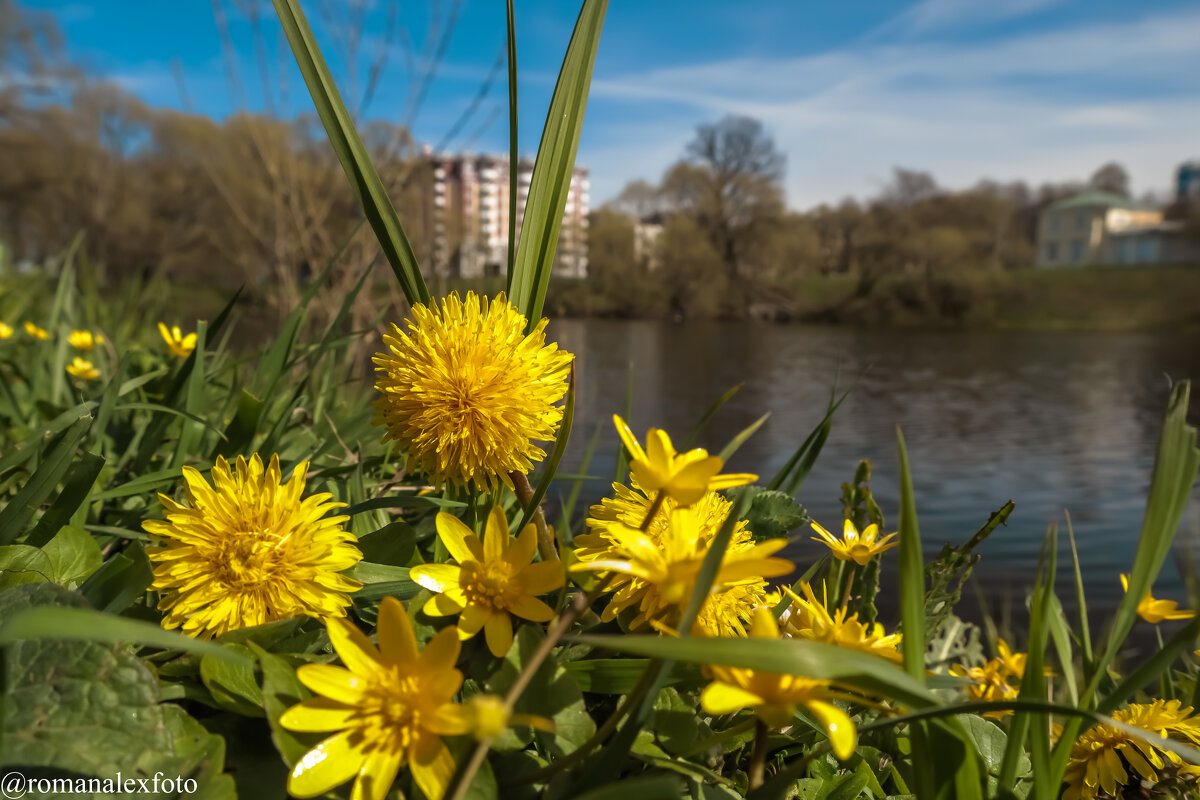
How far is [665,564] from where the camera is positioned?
405mm

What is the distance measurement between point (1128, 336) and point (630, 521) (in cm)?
3566

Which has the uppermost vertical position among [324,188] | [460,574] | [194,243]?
[194,243]

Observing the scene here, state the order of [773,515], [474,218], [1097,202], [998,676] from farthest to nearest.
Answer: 1. [1097,202]
2. [474,218]
3. [998,676]
4. [773,515]

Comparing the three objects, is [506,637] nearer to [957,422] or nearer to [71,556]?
[71,556]

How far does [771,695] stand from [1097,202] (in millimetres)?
66983

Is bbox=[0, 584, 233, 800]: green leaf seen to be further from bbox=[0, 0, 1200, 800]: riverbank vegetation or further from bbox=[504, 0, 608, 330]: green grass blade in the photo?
bbox=[504, 0, 608, 330]: green grass blade

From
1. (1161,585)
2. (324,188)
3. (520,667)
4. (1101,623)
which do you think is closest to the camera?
(520,667)

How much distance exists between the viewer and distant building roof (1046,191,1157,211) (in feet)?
177

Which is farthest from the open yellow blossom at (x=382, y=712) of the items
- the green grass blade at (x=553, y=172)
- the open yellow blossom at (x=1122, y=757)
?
the open yellow blossom at (x=1122, y=757)

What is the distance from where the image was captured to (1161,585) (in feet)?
13.9

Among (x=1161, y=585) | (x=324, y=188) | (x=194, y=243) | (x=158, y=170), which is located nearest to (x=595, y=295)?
(x=194, y=243)

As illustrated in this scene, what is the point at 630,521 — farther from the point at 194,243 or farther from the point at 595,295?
the point at 194,243

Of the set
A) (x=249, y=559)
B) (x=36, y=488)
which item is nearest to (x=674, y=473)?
(x=249, y=559)

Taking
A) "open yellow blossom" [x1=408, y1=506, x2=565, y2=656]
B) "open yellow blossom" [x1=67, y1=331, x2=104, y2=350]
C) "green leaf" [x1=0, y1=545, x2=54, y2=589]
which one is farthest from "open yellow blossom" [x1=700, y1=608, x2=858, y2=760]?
"open yellow blossom" [x1=67, y1=331, x2=104, y2=350]
